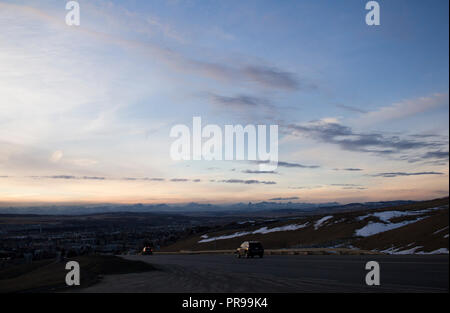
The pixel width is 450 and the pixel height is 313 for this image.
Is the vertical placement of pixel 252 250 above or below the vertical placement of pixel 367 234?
above

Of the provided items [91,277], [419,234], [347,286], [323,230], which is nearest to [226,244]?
[323,230]

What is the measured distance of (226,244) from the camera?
282 feet

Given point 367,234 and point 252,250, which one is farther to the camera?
point 367,234

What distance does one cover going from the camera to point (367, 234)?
211 feet

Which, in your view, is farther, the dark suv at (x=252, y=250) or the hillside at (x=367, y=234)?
the hillside at (x=367, y=234)

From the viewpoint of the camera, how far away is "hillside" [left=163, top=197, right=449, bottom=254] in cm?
4424

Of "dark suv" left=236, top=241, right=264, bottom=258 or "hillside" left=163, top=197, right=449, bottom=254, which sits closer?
"dark suv" left=236, top=241, right=264, bottom=258

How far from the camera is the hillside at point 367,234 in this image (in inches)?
1742
